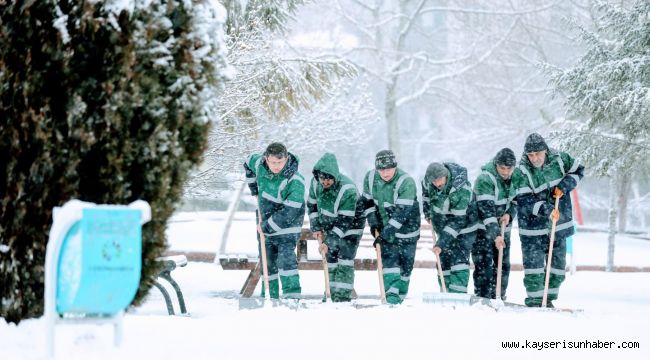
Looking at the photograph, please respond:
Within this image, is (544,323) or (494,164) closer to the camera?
(544,323)

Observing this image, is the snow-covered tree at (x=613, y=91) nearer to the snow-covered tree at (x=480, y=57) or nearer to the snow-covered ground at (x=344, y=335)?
the snow-covered ground at (x=344, y=335)

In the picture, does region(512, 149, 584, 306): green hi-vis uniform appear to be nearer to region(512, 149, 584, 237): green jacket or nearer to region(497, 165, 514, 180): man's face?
region(512, 149, 584, 237): green jacket

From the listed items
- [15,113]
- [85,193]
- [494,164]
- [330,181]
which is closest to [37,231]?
[85,193]

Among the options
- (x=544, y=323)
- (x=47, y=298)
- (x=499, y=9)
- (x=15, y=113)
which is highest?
(x=499, y=9)

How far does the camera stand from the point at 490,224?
1035 cm

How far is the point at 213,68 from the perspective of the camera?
5.59m

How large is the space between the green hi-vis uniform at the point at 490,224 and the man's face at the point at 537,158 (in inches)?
15.4

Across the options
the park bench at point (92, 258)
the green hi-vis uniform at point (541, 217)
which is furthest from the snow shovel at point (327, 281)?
the park bench at point (92, 258)

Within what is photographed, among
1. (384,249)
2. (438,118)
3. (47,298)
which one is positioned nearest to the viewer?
(47,298)

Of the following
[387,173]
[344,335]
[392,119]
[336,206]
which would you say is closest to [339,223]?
[336,206]

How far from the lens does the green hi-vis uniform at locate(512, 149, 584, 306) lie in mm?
10297

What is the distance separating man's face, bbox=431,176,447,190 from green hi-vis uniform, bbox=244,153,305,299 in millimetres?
1455

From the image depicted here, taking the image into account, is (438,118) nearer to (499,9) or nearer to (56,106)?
(499,9)

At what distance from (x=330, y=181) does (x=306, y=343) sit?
413cm
